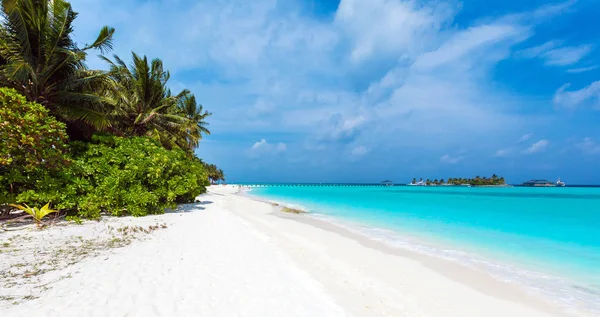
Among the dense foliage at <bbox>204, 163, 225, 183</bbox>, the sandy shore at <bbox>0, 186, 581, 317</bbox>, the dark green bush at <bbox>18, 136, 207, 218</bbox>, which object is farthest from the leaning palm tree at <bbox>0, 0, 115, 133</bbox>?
the dense foliage at <bbox>204, 163, 225, 183</bbox>

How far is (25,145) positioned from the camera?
7.26 m

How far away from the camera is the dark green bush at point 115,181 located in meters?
8.56

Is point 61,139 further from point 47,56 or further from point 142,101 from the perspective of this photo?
point 142,101

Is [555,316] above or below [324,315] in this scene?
below

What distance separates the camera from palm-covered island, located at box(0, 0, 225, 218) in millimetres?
7488

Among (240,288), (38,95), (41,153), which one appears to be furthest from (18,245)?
(38,95)

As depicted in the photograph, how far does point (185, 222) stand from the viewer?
970 centimetres

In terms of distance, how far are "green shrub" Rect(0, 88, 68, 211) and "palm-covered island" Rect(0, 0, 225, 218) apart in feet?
0.06

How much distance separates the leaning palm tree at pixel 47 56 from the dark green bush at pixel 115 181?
1308 mm

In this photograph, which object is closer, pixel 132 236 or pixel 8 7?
pixel 132 236

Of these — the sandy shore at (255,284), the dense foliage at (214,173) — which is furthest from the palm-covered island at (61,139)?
the dense foliage at (214,173)

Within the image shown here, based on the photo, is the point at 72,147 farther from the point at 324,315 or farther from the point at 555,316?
the point at 555,316

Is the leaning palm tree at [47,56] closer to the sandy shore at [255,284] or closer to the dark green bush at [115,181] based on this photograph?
the dark green bush at [115,181]

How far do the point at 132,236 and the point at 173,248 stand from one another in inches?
65.1
